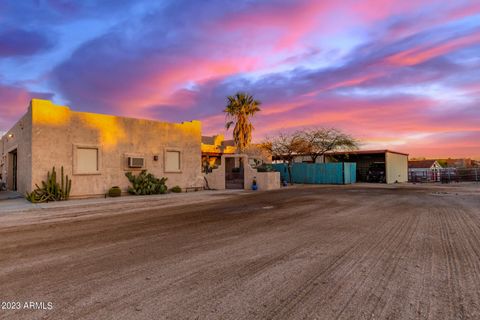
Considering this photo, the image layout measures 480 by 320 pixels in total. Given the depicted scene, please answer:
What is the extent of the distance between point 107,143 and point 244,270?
48.0 feet

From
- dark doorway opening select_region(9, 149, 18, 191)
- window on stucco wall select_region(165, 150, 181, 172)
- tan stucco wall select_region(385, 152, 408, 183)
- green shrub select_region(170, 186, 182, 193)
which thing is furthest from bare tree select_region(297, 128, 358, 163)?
dark doorway opening select_region(9, 149, 18, 191)

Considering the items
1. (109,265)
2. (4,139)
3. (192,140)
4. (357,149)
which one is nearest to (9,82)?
(4,139)

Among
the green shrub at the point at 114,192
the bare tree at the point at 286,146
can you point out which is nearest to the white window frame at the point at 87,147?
the green shrub at the point at 114,192

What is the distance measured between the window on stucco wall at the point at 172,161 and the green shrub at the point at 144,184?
1.53 metres

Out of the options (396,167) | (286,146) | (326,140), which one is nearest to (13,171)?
(286,146)

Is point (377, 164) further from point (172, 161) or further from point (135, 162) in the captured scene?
point (135, 162)

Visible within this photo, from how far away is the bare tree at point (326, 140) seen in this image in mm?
30312

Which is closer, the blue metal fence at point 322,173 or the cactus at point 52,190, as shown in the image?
the cactus at point 52,190

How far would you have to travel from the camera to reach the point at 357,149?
31219 millimetres

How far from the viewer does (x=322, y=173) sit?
29.5 metres

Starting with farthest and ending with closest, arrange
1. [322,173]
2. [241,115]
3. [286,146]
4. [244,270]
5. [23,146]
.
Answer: [241,115], [286,146], [322,173], [23,146], [244,270]

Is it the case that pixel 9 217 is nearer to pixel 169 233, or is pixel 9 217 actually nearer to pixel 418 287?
pixel 169 233

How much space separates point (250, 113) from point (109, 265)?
30.6 meters

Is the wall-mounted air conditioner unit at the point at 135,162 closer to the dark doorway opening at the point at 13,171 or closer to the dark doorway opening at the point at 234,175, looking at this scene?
the dark doorway opening at the point at 234,175
